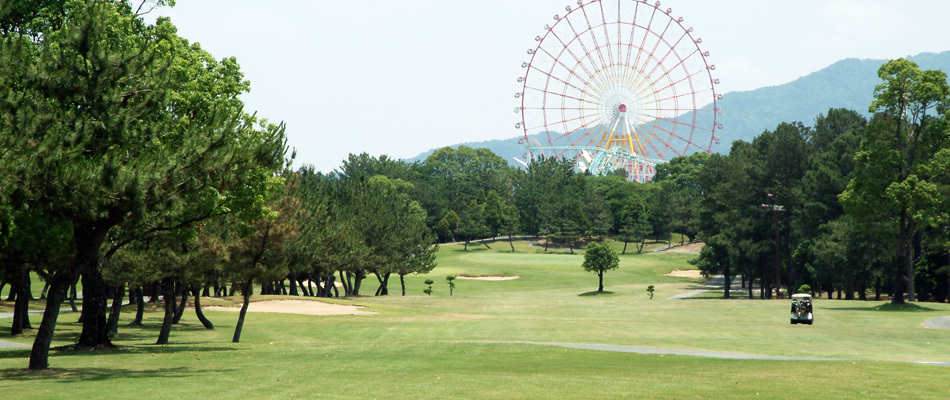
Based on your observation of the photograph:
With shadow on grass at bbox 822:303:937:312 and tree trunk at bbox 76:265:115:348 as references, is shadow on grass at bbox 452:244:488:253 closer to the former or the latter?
shadow on grass at bbox 822:303:937:312

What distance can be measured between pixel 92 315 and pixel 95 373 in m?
8.62

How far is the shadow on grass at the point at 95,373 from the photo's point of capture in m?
17.0

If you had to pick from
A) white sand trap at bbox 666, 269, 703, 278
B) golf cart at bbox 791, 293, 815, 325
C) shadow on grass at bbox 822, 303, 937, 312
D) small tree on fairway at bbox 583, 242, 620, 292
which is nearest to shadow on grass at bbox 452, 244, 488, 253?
white sand trap at bbox 666, 269, 703, 278

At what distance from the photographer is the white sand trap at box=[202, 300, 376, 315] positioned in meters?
48.1

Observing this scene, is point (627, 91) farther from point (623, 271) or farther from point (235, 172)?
point (235, 172)

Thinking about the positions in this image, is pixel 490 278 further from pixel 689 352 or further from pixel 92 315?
pixel 92 315

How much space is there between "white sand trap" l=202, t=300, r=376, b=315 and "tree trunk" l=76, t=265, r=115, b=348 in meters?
20.9

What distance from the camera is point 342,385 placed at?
15773 millimetres

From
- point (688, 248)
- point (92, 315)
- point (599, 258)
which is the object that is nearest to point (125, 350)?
point (92, 315)

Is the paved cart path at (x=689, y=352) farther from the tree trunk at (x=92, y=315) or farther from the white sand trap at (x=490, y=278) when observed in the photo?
the white sand trap at (x=490, y=278)

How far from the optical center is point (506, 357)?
23047mm

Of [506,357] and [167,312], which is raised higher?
[167,312]

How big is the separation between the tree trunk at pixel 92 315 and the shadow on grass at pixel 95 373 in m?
6.96

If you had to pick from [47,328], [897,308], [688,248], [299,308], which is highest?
[688,248]
